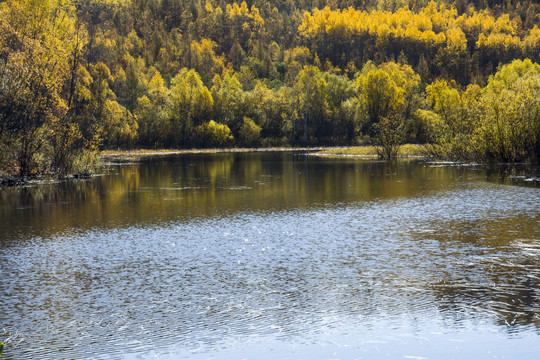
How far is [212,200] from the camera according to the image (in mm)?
37344

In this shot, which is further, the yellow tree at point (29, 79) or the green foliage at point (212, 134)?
the green foliage at point (212, 134)

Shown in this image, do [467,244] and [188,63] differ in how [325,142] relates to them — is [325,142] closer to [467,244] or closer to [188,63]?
[188,63]

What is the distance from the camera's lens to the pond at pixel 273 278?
1300cm

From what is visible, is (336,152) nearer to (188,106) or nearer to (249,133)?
(249,133)

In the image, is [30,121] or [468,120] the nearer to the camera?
[30,121]

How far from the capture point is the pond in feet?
42.7

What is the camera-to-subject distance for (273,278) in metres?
18.1

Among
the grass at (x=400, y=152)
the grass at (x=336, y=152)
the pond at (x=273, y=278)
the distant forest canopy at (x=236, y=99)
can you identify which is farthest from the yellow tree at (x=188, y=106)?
the pond at (x=273, y=278)

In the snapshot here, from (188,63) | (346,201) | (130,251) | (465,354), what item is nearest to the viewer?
(465,354)

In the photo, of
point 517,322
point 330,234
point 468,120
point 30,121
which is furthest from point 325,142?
point 517,322

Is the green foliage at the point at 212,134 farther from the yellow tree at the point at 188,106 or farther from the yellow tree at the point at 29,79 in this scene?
the yellow tree at the point at 29,79

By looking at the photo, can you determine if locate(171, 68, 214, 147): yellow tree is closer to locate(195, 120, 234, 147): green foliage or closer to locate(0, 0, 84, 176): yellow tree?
locate(195, 120, 234, 147): green foliage

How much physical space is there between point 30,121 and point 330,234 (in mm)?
32202

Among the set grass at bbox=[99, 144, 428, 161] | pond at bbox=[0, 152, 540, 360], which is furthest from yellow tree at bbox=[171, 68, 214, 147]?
pond at bbox=[0, 152, 540, 360]
